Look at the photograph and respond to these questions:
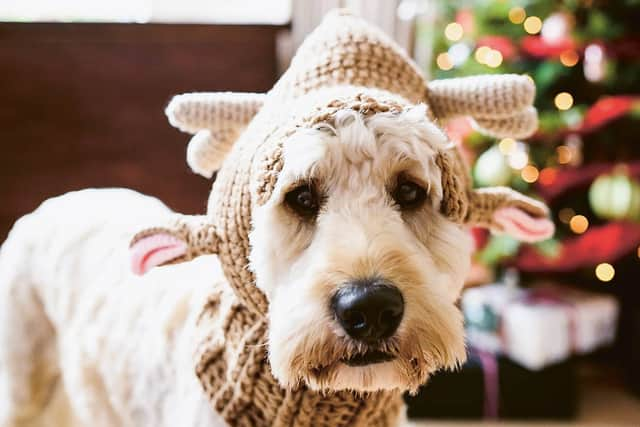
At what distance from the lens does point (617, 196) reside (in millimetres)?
1838

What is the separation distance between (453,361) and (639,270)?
1807 mm

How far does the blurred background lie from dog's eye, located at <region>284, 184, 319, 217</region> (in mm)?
1177

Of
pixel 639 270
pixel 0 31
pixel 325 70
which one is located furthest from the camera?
pixel 639 270

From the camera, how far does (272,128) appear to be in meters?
0.74

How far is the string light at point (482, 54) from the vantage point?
188cm

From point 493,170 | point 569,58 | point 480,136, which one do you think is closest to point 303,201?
point 493,170

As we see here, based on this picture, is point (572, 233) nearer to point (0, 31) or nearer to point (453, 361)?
point (453, 361)

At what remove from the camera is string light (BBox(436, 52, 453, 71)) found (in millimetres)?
1979

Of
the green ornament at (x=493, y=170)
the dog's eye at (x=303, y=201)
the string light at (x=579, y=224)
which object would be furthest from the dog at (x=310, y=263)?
the string light at (x=579, y=224)

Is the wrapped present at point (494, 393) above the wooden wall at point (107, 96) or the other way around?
the other way around

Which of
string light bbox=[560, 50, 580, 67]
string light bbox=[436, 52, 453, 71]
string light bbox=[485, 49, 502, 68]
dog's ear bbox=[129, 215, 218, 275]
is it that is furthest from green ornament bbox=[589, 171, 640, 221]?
dog's ear bbox=[129, 215, 218, 275]

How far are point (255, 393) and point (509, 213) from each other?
42cm

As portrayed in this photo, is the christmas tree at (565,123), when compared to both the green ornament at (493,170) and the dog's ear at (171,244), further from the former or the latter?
the dog's ear at (171,244)

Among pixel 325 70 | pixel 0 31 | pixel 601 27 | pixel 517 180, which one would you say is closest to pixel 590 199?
pixel 517 180
